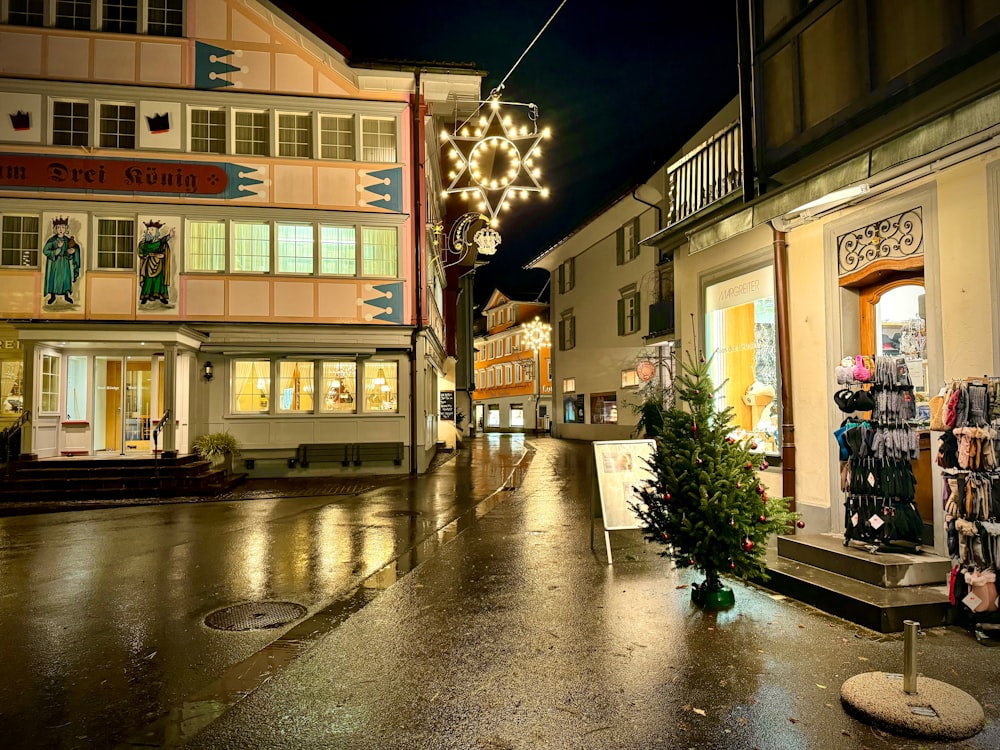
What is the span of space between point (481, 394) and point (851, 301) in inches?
2129

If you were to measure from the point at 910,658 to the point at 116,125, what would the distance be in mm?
19251

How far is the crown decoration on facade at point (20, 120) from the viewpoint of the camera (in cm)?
1566

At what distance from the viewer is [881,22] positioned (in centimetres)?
667

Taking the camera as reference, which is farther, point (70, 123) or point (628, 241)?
point (628, 241)

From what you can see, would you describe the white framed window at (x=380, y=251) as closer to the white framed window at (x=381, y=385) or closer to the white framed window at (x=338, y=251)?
the white framed window at (x=338, y=251)

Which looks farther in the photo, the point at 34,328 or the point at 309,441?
the point at 309,441

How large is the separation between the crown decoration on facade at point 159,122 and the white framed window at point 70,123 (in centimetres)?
150

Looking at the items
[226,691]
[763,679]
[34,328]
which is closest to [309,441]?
[34,328]

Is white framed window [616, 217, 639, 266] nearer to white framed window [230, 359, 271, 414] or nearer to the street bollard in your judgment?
white framed window [230, 359, 271, 414]

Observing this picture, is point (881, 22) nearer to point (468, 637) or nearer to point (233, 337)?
point (468, 637)

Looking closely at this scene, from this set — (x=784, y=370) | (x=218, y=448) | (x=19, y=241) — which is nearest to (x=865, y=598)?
(x=784, y=370)

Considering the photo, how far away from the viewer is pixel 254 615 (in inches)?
227

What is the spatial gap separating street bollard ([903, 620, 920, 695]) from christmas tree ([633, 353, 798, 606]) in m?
1.70

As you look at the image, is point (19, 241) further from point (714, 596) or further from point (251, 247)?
point (714, 596)
